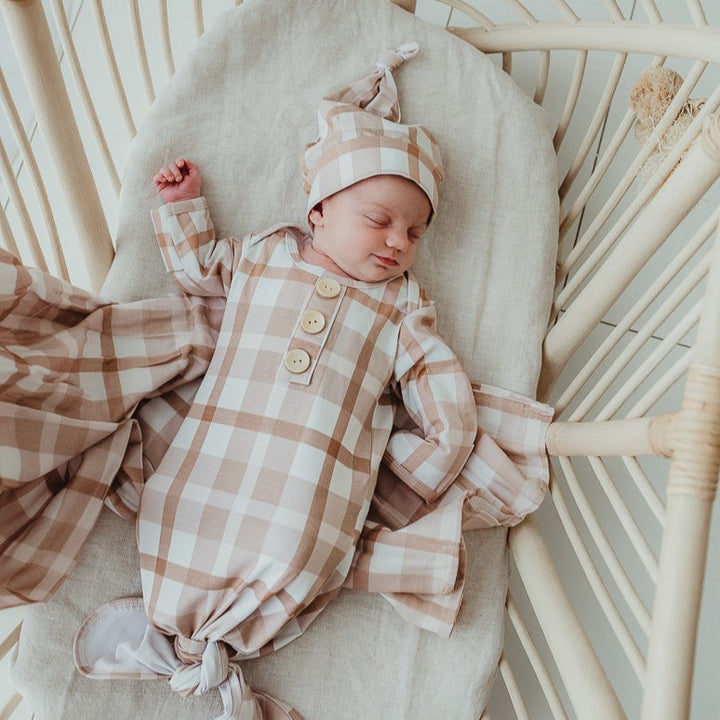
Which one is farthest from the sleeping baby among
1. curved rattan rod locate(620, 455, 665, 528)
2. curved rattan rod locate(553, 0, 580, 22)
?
curved rattan rod locate(553, 0, 580, 22)

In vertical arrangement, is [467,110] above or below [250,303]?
Answer: above

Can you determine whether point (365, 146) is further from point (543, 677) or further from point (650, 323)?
point (543, 677)

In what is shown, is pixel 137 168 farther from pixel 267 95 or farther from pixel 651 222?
pixel 651 222

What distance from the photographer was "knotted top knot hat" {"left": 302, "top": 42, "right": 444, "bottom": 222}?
989 mm

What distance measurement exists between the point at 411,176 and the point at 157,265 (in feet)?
1.21

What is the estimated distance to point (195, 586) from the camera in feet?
2.92

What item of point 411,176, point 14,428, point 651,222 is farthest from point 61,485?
point 651,222

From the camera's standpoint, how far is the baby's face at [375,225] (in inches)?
38.8

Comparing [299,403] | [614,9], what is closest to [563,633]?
[299,403]

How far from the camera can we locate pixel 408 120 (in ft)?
3.80

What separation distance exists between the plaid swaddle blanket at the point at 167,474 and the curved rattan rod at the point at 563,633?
0.04m

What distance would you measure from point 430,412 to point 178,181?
0.46 metres

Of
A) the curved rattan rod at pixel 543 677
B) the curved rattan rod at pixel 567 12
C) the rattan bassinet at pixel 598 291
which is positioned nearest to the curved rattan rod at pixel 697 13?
the rattan bassinet at pixel 598 291

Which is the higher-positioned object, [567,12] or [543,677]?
[567,12]
